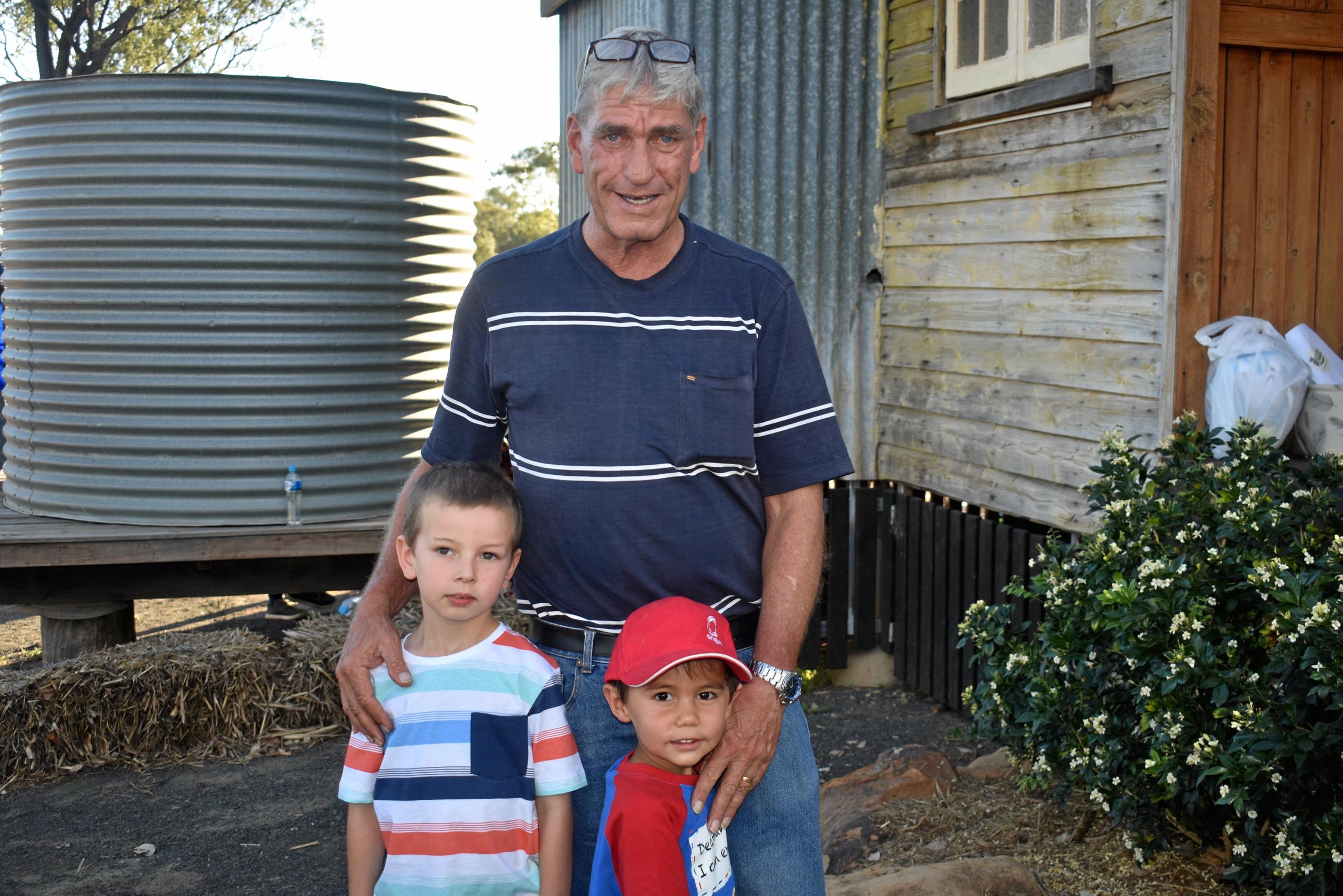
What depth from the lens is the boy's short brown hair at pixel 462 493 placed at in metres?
2.23

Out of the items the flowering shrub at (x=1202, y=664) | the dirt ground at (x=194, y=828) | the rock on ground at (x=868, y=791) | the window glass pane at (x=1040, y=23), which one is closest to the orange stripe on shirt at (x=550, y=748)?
the flowering shrub at (x=1202, y=664)

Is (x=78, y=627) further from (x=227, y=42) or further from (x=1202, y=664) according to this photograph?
(x=227, y=42)

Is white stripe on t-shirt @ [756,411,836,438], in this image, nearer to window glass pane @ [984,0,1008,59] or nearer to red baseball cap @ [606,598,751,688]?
red baseball cap @ [606,598,751,688]

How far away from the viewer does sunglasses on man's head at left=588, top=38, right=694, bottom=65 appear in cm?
220

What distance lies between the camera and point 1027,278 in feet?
16.9

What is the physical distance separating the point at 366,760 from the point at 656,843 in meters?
0.56

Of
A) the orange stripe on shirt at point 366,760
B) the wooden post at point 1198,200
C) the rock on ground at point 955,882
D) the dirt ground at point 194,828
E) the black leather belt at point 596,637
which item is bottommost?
the dirt ground at point 194,828

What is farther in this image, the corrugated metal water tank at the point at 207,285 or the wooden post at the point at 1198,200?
the corrugated metal water tank at the point at 207,285

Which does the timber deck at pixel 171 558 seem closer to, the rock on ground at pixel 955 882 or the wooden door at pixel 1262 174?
the rock on ground at pixel 955 882

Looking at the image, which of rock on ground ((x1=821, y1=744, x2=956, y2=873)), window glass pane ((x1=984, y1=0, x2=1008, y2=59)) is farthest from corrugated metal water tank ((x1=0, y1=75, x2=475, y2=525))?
rock on ground ((x1=821, y1=744, x2=956, y2=873))

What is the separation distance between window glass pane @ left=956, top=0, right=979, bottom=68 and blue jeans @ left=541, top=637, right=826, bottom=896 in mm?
3901

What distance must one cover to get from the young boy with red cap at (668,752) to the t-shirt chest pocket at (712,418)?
263 millimetres

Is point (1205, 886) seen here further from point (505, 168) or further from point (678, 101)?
point (505, 168)

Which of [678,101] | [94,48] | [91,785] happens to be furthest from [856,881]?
[94,48]
